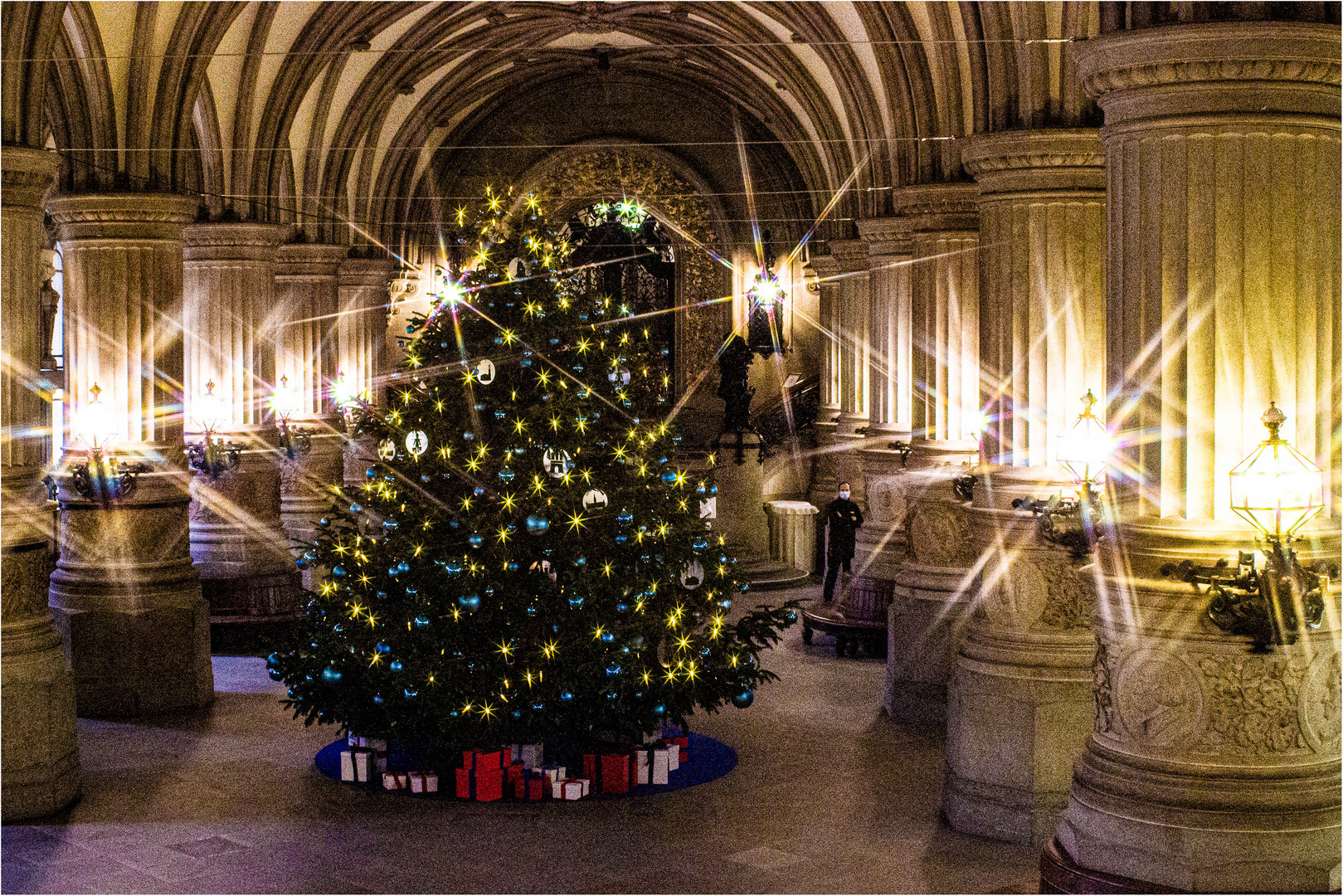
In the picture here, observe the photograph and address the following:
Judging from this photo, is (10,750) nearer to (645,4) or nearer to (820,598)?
(820,598)

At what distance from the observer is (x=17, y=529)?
35.6 feet

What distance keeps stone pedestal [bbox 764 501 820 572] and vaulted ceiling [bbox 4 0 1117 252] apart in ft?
13.8

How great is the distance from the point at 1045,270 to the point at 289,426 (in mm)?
12286

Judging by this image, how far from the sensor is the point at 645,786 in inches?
444

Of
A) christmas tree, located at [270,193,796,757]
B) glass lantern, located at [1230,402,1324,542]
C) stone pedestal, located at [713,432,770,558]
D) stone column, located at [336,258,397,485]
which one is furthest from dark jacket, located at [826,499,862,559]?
glass lantern, located at [1230,402,1324,542]

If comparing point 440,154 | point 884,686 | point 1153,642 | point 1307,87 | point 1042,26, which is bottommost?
point 884,686

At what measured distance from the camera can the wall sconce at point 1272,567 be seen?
21.1ft

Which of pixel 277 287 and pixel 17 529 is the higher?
Result: pixel 277 287

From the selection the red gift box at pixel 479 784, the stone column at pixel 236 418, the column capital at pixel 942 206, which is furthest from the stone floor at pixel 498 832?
the stone column at pixel 236 418

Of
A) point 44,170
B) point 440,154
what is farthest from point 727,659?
point 440,154

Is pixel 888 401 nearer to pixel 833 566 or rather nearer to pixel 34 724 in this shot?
pixel 833 566

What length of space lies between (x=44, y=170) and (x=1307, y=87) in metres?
8.05

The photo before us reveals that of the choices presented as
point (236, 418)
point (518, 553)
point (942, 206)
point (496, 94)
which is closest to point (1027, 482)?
point (518, 553)

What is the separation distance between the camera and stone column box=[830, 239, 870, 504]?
73.5ft
